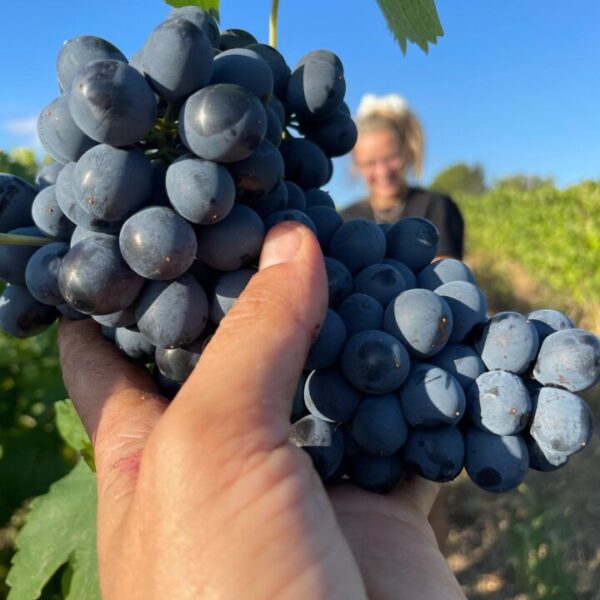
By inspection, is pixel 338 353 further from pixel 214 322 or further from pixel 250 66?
pixel 250 66

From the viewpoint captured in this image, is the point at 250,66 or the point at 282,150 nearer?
the point at 250,66

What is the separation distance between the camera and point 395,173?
3982 millimetres

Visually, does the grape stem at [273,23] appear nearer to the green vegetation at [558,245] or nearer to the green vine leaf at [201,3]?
the green vine leaf at [201,3]

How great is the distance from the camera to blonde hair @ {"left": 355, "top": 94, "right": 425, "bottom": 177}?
13.3ft

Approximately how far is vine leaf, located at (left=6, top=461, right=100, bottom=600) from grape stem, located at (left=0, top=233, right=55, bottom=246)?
795mm

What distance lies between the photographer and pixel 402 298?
1.13 meters

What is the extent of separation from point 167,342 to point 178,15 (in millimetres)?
585

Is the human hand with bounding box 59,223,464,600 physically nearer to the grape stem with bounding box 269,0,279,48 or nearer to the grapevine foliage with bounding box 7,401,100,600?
the grape stem with bounding box 269,0,279,48

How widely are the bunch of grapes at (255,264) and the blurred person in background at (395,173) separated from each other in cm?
263

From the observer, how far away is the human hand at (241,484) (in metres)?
0.83

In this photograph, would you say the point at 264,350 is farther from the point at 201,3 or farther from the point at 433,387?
the point at 201,3

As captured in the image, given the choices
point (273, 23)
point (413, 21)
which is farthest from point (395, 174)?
point (273, 23)

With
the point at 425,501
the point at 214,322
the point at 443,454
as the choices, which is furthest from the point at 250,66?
the point at 425,501

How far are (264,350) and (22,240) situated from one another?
0.53m
